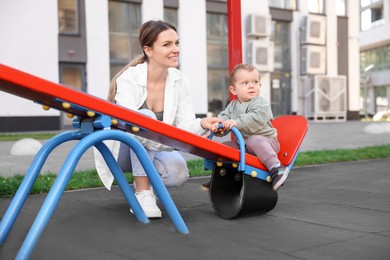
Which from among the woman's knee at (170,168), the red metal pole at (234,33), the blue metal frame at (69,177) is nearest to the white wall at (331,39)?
the red metal pole at (234,33)

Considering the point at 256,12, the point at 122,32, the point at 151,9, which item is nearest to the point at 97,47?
the point at 122,32

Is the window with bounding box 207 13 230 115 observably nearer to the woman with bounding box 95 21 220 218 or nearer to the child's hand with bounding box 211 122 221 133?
the woman with bounding box 95 21 220 218

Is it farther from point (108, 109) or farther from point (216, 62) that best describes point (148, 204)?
point (216, 62)

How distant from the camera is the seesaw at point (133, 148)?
2.06m

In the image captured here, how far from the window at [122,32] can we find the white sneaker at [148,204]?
542 inches

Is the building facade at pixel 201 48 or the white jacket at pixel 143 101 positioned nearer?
the white jacket at pixel 143 101

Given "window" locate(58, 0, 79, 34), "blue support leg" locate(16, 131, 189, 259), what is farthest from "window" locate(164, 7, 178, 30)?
"blue support leg" locate(16, 131, 189, 259)

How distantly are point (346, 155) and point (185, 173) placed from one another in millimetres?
3697

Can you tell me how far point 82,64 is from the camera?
1585 centimetres

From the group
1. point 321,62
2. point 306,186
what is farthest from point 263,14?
point 306,186

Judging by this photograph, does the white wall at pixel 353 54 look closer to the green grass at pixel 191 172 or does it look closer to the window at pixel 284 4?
the window at pixel 284 4

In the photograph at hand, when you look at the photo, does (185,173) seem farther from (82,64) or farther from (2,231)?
(82,64)

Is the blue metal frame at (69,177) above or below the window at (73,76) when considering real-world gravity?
below

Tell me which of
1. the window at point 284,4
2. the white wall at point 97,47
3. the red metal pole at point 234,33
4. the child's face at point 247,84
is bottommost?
the child's face at point 247,84
